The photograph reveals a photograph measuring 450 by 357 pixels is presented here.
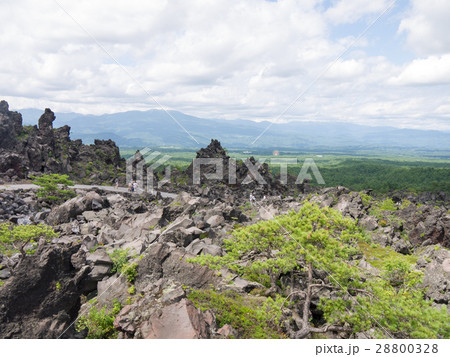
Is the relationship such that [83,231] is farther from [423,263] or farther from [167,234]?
[423,263]

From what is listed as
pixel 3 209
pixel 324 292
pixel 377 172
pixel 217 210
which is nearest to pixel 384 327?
pixel 324 292

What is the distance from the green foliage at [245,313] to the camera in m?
9.04

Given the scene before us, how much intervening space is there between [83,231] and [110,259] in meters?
10.4

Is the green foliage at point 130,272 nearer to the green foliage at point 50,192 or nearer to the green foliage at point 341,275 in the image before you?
the green foliage at point 341,275

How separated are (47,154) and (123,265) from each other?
47554 millimetres

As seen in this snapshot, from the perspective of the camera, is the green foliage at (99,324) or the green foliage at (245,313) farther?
the green foliage at (99,324)

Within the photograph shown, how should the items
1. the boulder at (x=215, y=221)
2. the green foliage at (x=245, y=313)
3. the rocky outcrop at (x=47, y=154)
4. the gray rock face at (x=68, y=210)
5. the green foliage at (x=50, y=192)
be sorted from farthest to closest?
the rocky outcrop at (x=47, y=154) → the green foliage at (x=50, y=192) → the gray rock face at (x=68, y=210) → the boulder at (x=215, y=221) → the green foliage at (x=245, y=313)

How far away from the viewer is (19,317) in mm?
9586

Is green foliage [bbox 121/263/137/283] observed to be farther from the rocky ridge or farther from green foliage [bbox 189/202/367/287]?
green foliage [bbox 189/202/367/287]

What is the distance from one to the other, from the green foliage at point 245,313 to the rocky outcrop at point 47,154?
43410mm

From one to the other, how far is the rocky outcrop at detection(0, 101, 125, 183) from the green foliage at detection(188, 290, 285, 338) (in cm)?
4341

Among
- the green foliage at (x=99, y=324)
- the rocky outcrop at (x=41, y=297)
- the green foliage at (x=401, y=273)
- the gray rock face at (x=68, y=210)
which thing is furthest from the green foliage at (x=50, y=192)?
the green foliage at (x=401, y=273)

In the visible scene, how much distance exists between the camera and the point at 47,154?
53.0 m

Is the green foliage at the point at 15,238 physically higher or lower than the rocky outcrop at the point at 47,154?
lower
